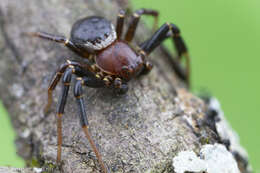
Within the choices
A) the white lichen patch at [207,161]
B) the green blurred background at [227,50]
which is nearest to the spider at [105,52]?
the white lichen patch at [207,161]

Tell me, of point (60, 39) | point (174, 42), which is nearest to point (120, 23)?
point (60, 39)

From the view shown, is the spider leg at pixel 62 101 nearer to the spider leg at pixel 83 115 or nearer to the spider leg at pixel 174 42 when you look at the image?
the spider leg at pixel 83 115

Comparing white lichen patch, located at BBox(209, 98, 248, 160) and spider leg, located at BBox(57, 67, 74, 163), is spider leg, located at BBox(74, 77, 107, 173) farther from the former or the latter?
white lichen patch, located at BBox(209, 98, 248, 160)

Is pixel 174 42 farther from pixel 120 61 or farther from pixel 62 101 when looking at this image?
pixel 62 101

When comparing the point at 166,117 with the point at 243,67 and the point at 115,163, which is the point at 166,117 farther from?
the point at 243,67

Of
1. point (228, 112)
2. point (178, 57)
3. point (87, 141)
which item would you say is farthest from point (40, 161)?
point (228, 112)

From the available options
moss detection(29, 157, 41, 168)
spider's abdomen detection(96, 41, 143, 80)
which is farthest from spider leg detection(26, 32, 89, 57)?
moss detection(29, 157, 41, 168)
